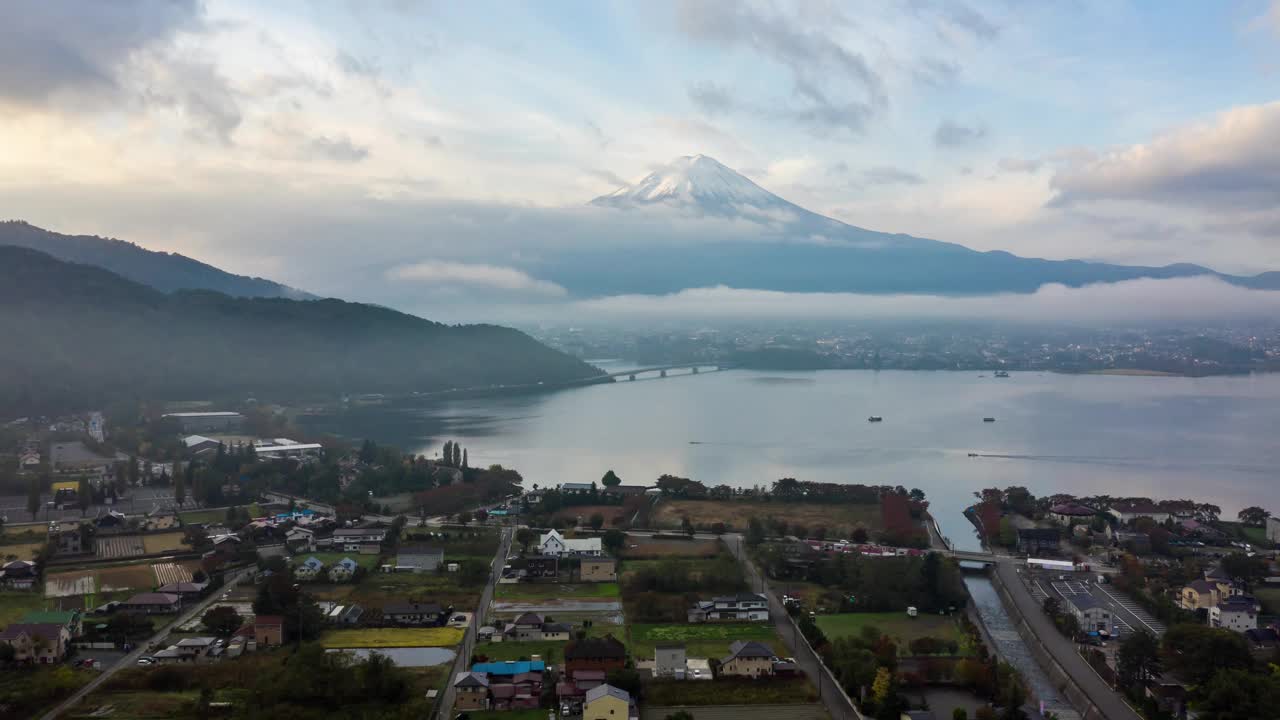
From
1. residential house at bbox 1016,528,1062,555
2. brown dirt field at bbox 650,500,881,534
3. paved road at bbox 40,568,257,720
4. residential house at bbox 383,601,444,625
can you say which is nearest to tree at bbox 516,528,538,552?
brown dirt field at bbox 650,500,881,534

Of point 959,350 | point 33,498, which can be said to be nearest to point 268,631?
point 33,498

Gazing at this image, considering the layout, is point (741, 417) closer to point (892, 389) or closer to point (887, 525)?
point (892, 389)

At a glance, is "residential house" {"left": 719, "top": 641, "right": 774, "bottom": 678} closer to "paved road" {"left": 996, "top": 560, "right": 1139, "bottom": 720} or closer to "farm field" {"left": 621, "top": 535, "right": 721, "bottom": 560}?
"paved road" {"left": 996, "top": 560, "right": 1139, "bottom": 720}

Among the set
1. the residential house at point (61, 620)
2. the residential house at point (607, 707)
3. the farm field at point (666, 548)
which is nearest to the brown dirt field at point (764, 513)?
the farm field at point (666, 548)

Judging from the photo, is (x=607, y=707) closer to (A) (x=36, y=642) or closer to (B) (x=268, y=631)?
(B) (x=268, y=631)

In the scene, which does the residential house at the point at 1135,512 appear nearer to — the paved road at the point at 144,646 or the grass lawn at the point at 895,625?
the grass lawn at the point at 895,625

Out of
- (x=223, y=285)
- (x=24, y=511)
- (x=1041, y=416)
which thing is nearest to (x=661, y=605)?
(x=24, y=511)

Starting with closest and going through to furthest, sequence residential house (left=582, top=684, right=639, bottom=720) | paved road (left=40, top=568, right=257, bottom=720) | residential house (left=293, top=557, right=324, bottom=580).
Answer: residential house (left=582, top=684, right=639, bottom=720)
paved road (left=40, top=568, right=257, bottom=720)
residential house (left=293, top=557, right=324, bottom=580)

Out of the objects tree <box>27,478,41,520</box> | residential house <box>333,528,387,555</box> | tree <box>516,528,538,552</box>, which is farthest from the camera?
tree <box>27,478,41,520</box>
